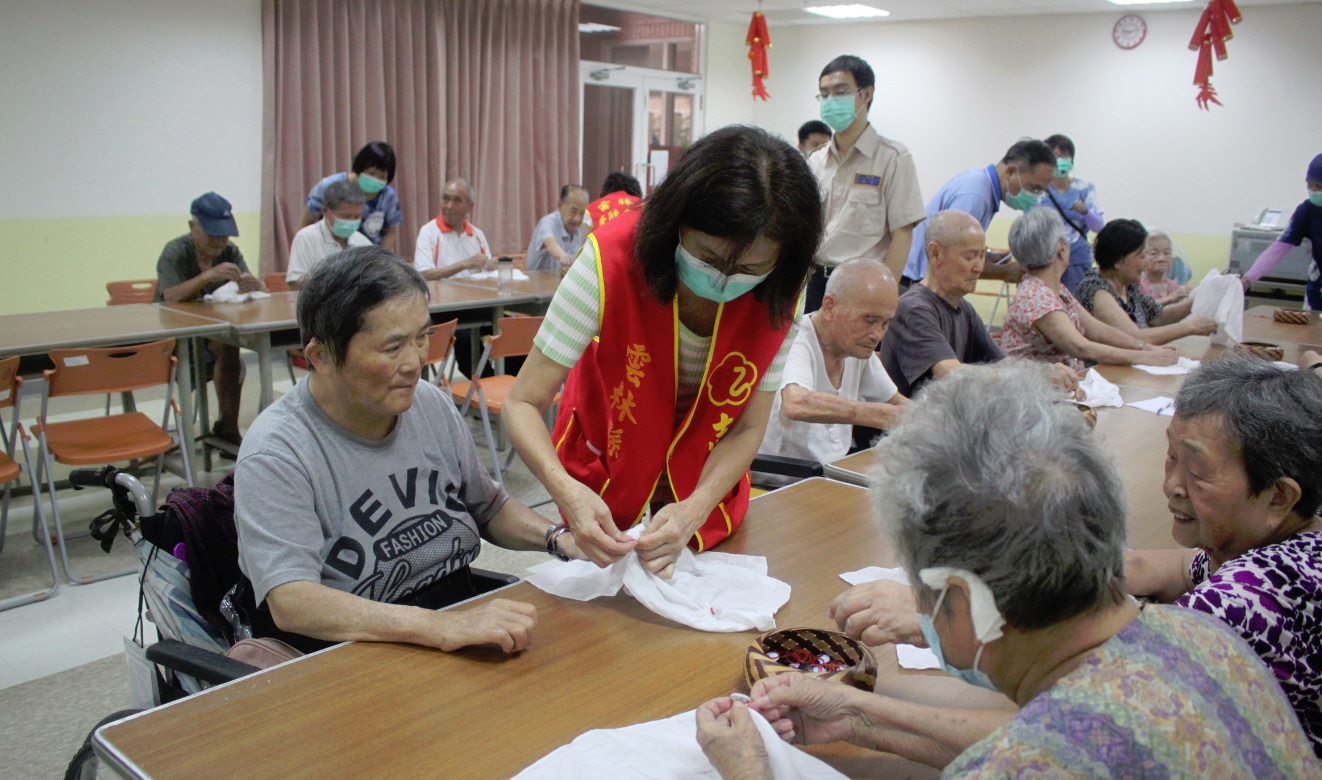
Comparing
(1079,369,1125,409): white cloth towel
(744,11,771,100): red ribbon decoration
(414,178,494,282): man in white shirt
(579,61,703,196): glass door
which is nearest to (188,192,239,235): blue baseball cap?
(414,178,494,282): man in white shirt

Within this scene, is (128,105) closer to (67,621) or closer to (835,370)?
(67,621)

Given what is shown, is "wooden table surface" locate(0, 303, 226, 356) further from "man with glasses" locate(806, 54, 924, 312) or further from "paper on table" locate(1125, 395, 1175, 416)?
"paper on table" locate(1125, 395, 1175, 416)

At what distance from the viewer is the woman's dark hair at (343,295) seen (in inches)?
62.7

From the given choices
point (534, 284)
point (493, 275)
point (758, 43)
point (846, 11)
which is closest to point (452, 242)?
point (493, 275)

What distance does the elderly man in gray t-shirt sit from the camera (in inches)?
56.6

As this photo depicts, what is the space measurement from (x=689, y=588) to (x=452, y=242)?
475 cm

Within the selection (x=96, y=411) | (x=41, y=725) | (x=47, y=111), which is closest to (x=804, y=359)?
(x=41, y=725)

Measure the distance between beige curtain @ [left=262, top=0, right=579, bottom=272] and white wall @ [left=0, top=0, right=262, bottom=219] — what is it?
0.21m

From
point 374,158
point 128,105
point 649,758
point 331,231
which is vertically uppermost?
point 128,105

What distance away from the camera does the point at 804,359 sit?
276 centimetres

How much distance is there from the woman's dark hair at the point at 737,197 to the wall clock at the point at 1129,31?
8.63 metres

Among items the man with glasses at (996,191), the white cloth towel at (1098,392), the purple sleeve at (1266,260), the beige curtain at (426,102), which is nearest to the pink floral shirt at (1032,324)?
the white cloth towel at (1098,392)

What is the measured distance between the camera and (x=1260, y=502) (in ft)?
4.57

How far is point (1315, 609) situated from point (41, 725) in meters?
2.85
